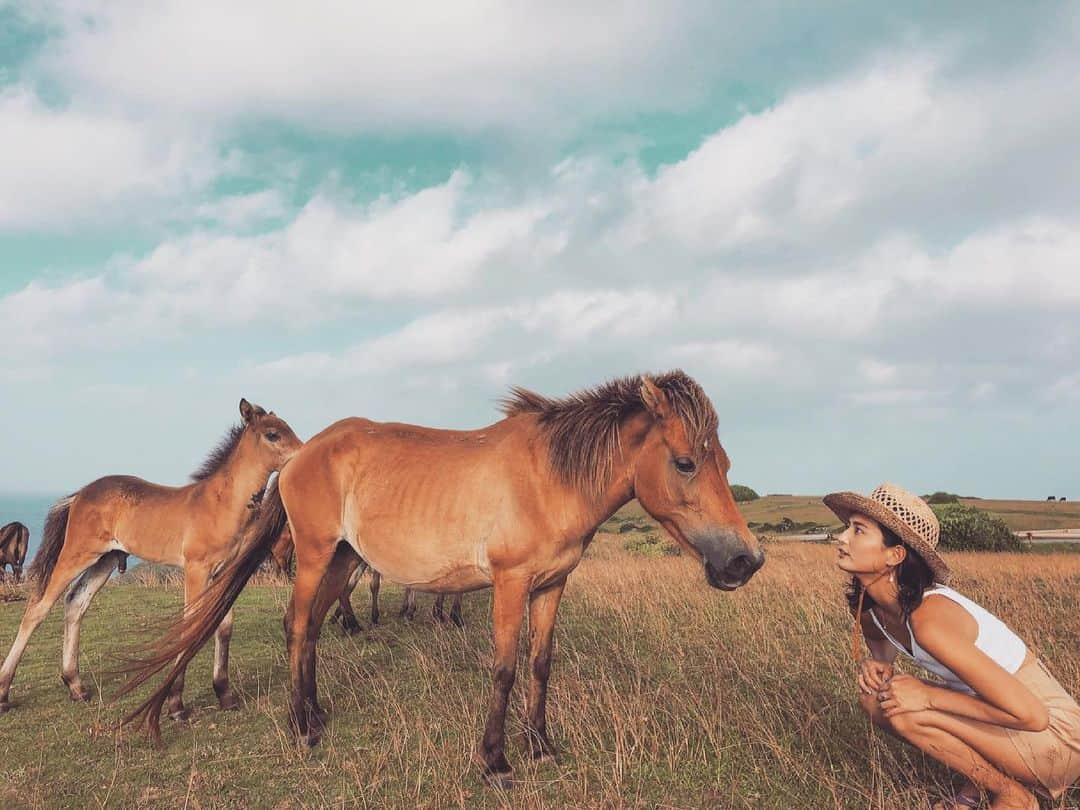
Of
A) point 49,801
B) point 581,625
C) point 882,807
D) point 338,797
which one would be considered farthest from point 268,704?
point 882,807

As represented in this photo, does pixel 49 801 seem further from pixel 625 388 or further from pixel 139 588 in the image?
pixel 139 588

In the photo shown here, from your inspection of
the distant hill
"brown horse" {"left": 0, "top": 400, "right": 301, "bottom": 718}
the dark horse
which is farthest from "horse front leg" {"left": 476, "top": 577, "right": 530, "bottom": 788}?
the distant hill

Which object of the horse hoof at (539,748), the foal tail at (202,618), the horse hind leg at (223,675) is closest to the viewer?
the horse hoof at (539,748)

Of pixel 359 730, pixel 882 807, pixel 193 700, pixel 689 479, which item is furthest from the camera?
pixel 193 700

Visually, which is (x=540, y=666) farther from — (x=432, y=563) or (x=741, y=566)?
(x=741, y=566)

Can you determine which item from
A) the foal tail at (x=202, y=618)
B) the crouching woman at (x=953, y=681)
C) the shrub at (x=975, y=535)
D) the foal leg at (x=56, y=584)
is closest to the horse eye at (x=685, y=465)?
the crouching woman at (x=953, y=681)

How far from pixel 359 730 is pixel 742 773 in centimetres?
294

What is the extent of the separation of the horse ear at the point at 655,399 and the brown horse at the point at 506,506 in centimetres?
1

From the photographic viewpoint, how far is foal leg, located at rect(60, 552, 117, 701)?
6.58 meters

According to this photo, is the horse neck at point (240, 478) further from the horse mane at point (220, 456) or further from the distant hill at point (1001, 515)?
the distant hill at point (1001, 515)

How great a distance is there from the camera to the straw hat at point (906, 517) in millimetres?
3084

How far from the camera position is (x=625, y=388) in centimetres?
459

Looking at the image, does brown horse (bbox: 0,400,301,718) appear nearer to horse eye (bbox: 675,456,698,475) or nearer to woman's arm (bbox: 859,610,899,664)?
horse eye (bbox: 675,456,698,475)

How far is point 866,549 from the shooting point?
10.6 feet
